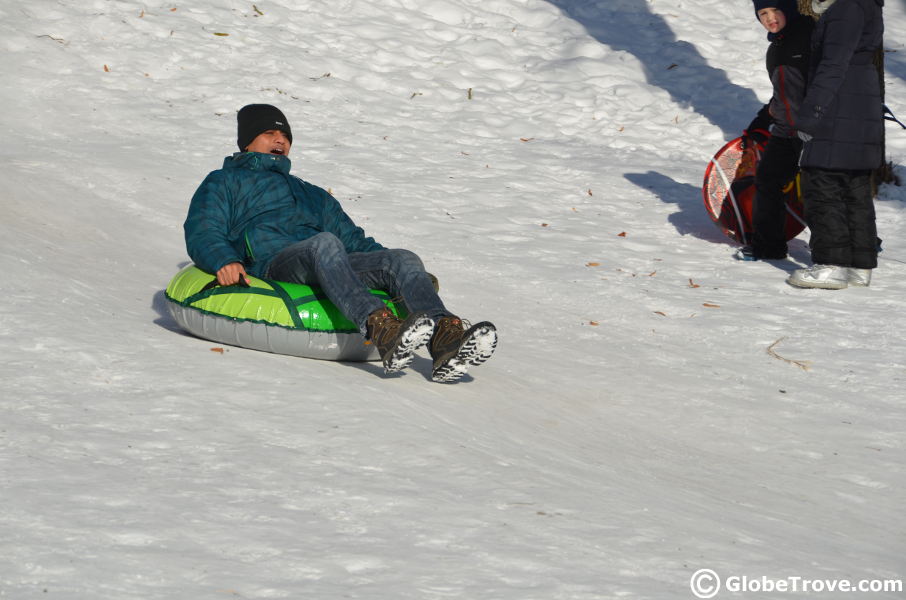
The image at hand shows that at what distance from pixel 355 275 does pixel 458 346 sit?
0.61 m

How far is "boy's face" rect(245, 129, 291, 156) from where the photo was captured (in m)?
5.29

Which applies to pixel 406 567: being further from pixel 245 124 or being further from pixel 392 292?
pixel 245 124

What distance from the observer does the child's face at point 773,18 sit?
6.90 metres

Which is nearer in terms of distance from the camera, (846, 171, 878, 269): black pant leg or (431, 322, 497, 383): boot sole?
(431, 322, 497, 383): boot sole

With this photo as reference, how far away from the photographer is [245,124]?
5.30 metres

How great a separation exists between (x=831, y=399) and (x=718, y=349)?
801 millimetres

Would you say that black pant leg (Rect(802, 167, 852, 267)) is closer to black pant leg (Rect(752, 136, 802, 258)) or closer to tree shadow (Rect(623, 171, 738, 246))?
black pant leg (Rect(752, 136, 802, 258))

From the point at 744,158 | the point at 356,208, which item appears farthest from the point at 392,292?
the point at 744,158

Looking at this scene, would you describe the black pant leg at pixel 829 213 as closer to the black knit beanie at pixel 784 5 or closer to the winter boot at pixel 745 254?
the winter boot at pixel 745 254

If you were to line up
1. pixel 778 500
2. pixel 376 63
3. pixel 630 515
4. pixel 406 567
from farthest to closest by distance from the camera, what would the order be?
pixel 376 63 < pixel 778 500 < pixel 630 515 < pixel 406 567

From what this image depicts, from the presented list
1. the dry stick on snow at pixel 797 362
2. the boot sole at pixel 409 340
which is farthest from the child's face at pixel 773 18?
the boot sole at pixel 409 340

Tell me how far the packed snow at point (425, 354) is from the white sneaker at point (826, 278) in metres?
0.17

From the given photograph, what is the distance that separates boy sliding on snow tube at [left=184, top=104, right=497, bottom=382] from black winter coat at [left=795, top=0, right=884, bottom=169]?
3.05 m

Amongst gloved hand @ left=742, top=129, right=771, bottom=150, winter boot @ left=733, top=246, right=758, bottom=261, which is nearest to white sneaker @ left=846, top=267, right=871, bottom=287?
winter boot @ left=733, top=246, right=758, bottom=261
